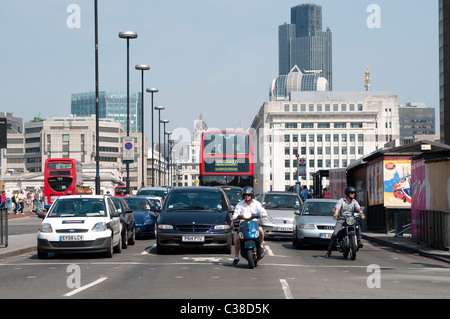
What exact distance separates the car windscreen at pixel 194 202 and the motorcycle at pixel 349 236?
308cm

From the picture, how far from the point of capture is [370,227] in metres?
31.9

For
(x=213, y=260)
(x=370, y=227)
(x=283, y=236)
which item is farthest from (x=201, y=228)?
(x=370, y=227)

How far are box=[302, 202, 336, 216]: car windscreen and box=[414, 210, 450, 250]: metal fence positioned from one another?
2.58m

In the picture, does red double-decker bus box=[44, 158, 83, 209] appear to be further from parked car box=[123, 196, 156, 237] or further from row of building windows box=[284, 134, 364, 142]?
row of building windows box=[284, 134, 364, 142]

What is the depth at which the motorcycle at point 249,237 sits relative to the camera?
14812mm

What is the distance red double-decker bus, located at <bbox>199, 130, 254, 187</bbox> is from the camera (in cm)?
3700

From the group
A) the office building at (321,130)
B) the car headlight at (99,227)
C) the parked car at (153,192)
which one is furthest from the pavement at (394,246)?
the office building at (321,130)

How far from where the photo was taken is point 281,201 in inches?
1052

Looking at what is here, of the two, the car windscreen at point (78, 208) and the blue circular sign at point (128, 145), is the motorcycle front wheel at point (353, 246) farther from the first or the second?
the blue circular sign at point (128, 145)

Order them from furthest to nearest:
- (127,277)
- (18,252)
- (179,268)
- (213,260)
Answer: (18,252) < (213,260) < (179,268) < (127,277)

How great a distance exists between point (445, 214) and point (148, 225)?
10471 millimetres

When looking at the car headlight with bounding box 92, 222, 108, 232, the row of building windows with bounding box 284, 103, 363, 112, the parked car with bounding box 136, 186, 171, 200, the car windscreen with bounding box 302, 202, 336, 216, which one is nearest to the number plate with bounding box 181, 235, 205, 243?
the car headlight with bounding box 92, 222, 108, 232
